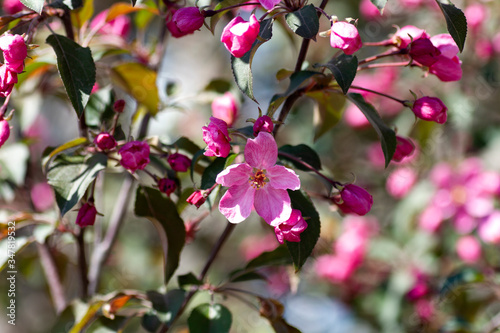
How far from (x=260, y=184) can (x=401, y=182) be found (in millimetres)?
1717

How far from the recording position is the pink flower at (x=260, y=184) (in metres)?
0.92

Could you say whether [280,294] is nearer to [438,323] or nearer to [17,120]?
[438,323]

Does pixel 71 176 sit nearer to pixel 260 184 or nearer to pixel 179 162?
pixel 179 162

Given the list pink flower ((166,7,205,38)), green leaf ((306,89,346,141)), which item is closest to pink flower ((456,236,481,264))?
green leaf ((306,89,346,141))

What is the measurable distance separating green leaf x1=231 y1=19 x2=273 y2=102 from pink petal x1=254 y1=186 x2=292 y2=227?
0.60 ft

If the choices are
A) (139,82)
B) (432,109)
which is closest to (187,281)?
(139,82)

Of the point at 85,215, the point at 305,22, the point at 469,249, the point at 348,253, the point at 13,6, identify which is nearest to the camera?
the point at 305,22

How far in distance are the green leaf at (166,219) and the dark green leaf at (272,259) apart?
0.23 meters

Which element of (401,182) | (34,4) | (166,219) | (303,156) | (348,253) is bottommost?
(348,253)

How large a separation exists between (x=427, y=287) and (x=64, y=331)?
1.37 metres

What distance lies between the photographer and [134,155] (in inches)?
39.3

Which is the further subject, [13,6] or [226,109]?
[13,6]

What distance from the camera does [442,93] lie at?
8.41ft

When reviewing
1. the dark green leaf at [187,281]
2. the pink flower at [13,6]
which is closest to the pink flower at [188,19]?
the dark green leaf at [187,281]
